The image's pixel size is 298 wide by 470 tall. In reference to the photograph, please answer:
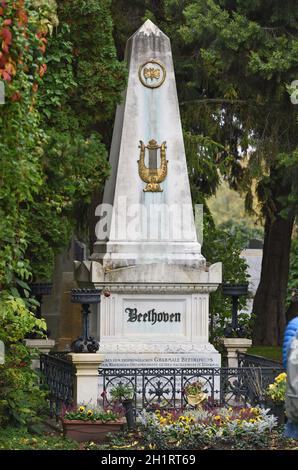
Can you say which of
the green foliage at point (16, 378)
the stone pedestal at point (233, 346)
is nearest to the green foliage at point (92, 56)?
the stone pedestal at point (233, 346)

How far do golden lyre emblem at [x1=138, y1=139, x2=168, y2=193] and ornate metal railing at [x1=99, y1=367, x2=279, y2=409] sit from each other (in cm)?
308

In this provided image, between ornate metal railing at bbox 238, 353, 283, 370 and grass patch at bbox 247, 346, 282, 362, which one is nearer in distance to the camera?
ornate metal railing at bbox 238, 353, 283, 370

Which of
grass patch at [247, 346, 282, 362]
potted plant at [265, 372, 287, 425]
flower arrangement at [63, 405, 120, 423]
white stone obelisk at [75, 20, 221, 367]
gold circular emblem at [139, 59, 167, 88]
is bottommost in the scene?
flower arrangement at [63, 405, 120, 423]

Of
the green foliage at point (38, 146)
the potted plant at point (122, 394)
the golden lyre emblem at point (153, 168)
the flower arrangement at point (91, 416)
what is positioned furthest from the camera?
the golden lyre emblem at point (153, 168)

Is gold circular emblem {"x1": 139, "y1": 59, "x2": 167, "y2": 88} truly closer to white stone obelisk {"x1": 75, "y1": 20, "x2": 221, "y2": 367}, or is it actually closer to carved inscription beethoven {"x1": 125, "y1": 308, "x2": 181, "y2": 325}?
white stone obelisk {"x1": 75, "y1": 20, "x2": 221, "y2": 367}

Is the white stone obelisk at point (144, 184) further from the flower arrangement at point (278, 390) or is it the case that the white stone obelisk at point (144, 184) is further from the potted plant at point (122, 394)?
the flower arrangement at point (278, 390)

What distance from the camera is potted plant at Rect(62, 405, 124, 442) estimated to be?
1694 centimetres

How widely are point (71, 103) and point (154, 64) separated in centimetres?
149

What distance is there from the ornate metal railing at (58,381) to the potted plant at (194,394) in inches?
63.1

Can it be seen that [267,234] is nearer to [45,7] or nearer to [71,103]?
[71,103]

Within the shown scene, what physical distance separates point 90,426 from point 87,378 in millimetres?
1452

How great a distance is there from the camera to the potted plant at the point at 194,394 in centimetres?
1875

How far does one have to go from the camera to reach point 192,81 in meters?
28.5

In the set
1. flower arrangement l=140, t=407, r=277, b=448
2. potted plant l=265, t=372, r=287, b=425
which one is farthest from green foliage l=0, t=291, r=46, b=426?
potted plant l=265, t=372, r=287, b=425
